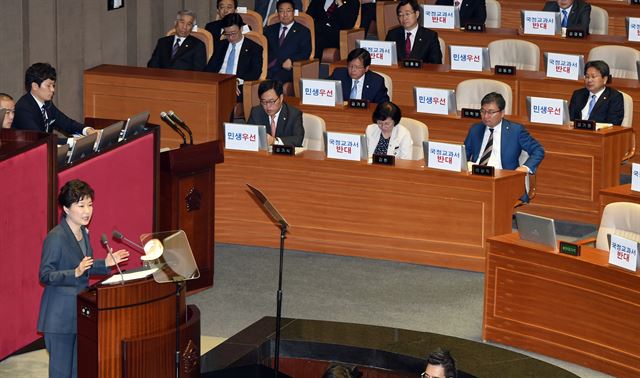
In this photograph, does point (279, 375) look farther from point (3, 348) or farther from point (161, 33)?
point (161, 33)

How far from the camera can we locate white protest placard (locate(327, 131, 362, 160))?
29.5ft

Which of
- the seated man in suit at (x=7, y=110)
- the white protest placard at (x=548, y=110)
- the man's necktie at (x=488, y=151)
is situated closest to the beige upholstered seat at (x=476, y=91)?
the white protest placard at (x=548, y=110)

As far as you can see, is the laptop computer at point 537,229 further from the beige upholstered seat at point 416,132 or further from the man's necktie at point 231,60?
the man's necktie at point 231,60

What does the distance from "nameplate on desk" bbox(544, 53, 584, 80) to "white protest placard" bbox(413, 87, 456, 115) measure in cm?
96

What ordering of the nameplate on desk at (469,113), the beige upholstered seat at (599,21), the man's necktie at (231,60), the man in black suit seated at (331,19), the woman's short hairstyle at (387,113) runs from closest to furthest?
the woman's short hairstyle at (387,113)
the nameplate on desk at (469,113)
the man's necktie at (231,60)
the beige upholstered seat at (599,21)
the man in black suit seated at (331,19)

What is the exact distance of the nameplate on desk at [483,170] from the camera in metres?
8.63

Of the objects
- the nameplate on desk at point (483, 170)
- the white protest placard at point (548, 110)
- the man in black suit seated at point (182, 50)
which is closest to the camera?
the nameplate on desk at point (483, 170)

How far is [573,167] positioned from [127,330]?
4.65m

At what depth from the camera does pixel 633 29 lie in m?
11.4

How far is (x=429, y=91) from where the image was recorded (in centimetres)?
1005

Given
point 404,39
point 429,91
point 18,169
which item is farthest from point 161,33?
point 18,169

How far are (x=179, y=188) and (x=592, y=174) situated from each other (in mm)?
3129

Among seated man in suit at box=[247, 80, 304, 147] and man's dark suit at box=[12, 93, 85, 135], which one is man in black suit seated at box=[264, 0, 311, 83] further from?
man's dark suit at box=[12, 93, 85, 135]

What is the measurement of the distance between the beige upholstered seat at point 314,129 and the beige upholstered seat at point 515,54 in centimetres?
239
